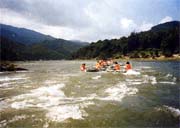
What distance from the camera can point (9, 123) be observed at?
1333 centimetres

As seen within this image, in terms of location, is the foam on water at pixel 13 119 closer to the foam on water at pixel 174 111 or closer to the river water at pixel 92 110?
the river water at pixel 92 110

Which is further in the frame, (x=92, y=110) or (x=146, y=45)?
(x=146, y=45)

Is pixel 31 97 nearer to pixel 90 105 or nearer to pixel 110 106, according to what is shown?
pixel 90 105

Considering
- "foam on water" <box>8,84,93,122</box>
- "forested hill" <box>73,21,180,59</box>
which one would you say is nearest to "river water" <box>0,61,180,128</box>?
"foam on water" <box>8,84,93,122</box>

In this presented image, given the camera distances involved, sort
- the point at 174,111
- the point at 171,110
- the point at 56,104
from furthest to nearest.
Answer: the point at 56,104
the point at 171,110
the point at 174,111

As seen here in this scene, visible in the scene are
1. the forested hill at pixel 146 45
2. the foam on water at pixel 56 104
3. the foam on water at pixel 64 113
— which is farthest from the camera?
the forested hill at pixel 146 45

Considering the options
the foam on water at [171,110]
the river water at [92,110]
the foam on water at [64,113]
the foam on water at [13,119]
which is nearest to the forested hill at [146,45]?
the river water at [92,110]

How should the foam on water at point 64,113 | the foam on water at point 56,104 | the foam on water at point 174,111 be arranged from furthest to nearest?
the foam on water at point 56,104 → the foam on water at point 174,111 → the foam on water at point 64,113

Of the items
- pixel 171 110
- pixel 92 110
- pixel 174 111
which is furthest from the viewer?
pixel 92 110

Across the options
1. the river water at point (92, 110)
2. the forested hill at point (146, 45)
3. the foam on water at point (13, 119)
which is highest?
the forested hill at point (146, 45)

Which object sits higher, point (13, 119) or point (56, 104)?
point (56, 104)

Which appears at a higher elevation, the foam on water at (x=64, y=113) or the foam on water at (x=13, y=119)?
the foam on water at (x=64, y=113)

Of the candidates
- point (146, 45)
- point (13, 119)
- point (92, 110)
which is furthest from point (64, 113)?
point (146, 45)

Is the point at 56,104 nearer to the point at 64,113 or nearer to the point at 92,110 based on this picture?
the point at 64,113
